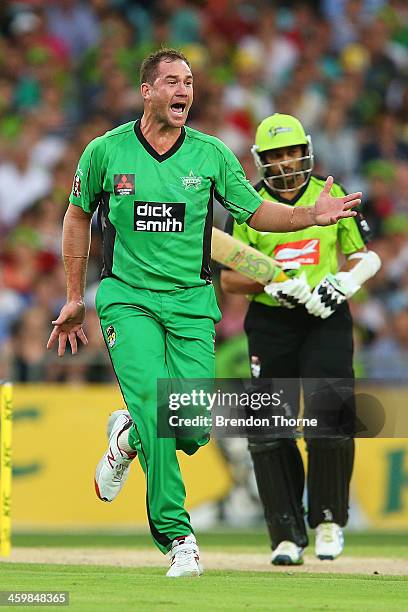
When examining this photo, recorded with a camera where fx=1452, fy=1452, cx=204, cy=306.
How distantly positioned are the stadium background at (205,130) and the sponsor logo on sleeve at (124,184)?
4.95 m

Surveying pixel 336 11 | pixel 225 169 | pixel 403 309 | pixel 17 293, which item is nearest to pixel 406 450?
pixel 403 309

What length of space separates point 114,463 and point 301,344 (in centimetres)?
166

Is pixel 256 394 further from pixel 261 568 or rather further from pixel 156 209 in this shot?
pixel 156 209

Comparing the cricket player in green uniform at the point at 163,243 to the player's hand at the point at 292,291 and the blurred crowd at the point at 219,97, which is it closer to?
the player's hand at the point at 292,291

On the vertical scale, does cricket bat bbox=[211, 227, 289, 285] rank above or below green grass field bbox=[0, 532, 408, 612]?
above

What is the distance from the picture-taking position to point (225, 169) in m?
7.29

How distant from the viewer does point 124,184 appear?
7121 mm

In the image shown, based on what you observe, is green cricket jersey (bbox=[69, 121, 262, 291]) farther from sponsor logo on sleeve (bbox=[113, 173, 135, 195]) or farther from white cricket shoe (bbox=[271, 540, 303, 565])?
white cricket shoe (bbox=[271, 540, 303, 565])

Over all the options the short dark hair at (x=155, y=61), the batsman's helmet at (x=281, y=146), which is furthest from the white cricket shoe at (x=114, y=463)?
the batsman's helmet at (x=281, y=146)

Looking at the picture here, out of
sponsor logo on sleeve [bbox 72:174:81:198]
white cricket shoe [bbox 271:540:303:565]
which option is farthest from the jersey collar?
white cricket shoe [bbox 271:540:303:565]

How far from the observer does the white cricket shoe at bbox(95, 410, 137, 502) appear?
748 cm

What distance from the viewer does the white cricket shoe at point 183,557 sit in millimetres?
6918

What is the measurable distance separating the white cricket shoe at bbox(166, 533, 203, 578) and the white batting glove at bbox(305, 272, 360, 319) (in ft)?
6.55

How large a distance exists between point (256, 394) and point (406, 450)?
4126mm
